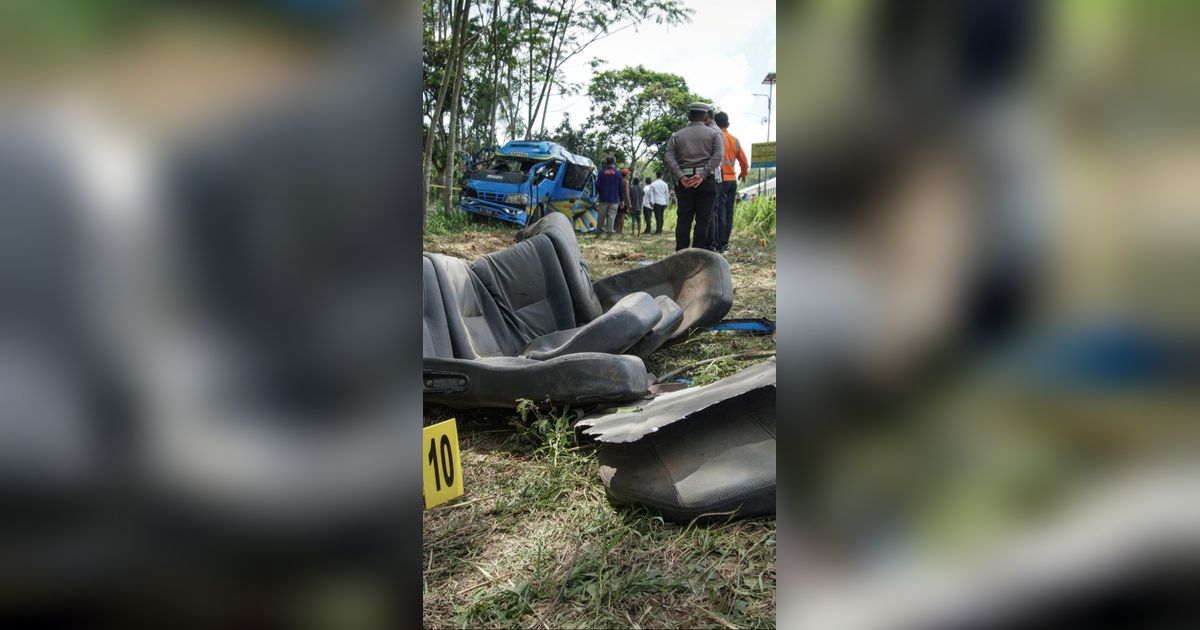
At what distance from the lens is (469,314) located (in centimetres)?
322

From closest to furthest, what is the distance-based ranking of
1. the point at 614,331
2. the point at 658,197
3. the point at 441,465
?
1. the point at 441,465
2. the point at 614,331
3. the point at 658,197

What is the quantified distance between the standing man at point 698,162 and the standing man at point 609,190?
6.72 m

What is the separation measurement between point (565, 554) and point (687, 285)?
7.92 feet

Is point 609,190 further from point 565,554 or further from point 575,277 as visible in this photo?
point 565,554

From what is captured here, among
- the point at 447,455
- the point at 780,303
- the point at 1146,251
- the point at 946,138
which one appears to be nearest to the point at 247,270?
the point at 780,303

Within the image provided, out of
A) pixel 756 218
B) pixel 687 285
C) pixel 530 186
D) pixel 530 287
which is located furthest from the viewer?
pixel 530 186

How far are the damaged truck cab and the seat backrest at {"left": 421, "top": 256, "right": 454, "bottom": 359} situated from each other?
11056mm

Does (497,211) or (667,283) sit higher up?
(497,211)

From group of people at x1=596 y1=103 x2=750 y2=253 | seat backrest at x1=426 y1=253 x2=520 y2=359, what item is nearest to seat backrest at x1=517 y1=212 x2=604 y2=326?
seat backrest at x1=426 y1=253 x2=520 y2=359

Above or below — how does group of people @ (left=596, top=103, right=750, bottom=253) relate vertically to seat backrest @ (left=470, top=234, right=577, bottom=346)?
above

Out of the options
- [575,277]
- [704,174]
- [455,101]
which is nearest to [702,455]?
[575,277]

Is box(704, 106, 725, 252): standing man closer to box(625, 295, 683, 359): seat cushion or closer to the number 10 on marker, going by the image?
box(625, 295, 683, 359): seat cushion

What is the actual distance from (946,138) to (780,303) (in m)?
0.18

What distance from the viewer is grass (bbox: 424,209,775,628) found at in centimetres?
147
